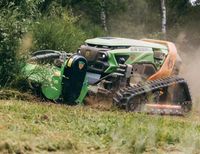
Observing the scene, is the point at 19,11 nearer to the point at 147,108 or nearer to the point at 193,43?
the point at 147,108

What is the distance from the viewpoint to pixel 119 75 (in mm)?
12531

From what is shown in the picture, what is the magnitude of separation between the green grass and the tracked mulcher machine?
1654 mm

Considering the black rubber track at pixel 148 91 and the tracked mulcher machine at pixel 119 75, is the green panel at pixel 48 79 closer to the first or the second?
the tracked mulcher machine at pixel 119 75

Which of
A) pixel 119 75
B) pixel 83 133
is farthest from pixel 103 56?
pixel 83 133

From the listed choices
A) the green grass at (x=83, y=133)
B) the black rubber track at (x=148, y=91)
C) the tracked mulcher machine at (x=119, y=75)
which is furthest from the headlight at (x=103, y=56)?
the green grass at (x=83, y=133)

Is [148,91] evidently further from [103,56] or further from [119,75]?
[103,56]

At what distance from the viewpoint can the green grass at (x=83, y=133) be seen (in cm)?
751

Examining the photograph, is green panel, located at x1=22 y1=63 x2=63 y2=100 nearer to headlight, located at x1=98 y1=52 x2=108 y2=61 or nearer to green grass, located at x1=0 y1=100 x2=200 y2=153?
headlight, located at x1=98 y1=52 x2=108 y2=61

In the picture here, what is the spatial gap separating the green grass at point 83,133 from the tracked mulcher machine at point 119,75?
1.65 metres

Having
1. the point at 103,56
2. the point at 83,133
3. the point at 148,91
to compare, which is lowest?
the point at 83,133

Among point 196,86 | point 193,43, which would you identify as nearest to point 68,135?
point 196,86

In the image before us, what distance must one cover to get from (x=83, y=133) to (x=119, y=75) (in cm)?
A: 404

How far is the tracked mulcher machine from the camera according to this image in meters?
12.2

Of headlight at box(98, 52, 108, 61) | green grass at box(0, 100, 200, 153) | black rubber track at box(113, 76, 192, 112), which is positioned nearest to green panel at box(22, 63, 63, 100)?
headlight at box(98, 52, 108, 61)
